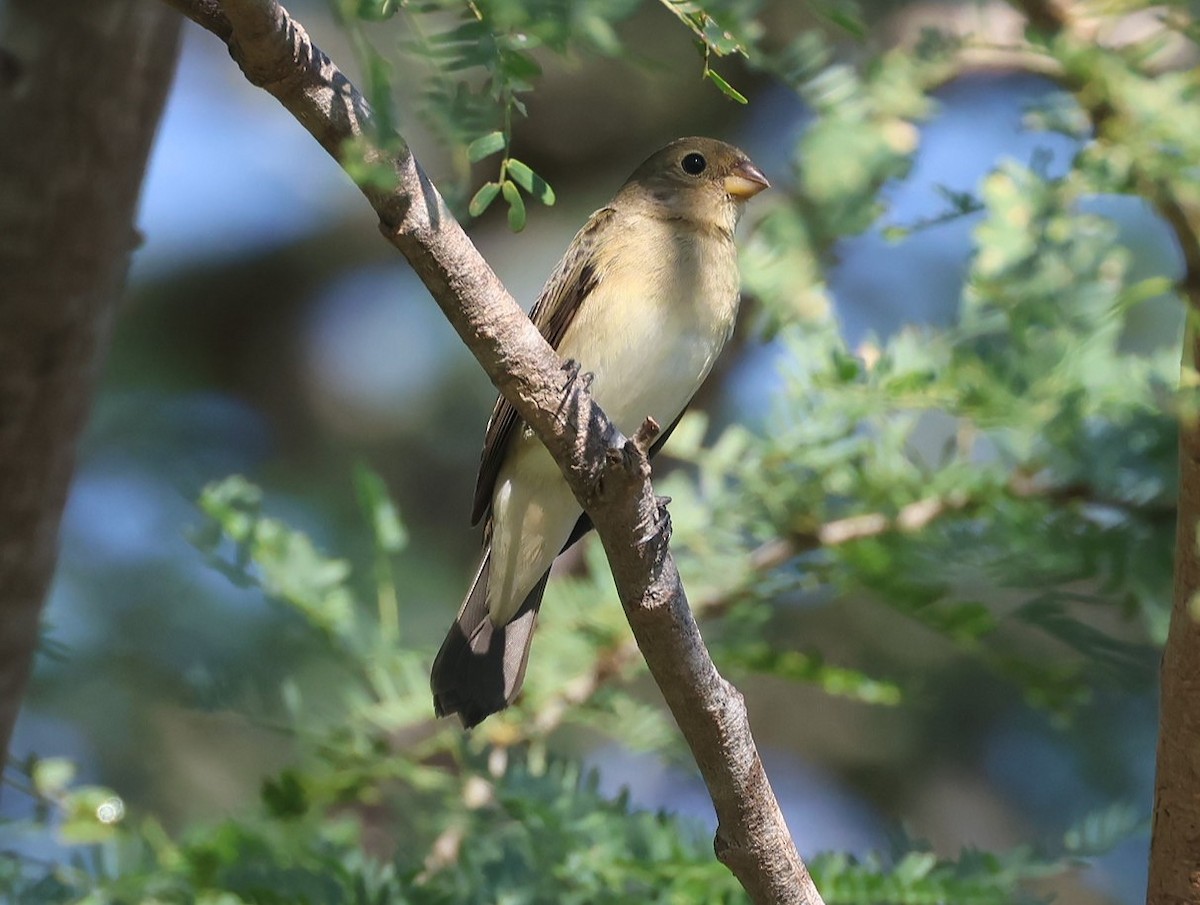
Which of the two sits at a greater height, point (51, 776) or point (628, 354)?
point (628, 354)

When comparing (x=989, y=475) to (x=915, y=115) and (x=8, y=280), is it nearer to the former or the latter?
(x=915, y=115)

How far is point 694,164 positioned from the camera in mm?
3680

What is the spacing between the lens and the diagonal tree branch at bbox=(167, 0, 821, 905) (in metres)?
1.75

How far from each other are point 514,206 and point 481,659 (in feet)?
4.67

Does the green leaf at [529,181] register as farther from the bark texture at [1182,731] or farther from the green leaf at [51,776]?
the green leaf at [51,776]

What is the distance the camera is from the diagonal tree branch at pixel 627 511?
1.75 m

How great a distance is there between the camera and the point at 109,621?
4.36 meters

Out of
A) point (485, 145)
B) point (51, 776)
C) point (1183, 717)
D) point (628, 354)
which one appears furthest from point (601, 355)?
point (485, 145)

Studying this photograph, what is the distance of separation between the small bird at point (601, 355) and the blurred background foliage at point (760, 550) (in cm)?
13

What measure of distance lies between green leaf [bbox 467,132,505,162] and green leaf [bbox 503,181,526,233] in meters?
0.11

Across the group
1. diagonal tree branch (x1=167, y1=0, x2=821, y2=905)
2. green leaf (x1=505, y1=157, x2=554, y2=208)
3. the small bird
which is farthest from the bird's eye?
green leaf (x1=505, y1=157, x2=554, y2=208)

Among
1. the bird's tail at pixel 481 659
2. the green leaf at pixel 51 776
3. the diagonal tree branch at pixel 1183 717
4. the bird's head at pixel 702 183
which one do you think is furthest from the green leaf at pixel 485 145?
the bird's head at pixel 702 183

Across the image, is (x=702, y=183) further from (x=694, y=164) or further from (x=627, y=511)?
(x=627, y=511)

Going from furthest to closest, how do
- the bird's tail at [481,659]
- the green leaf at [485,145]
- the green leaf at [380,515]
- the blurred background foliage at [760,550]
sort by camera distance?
the green leaf at [380,515] → the bird's tail at [481,659] → the blurred background foliage at [760,550] → the green leaf at [485,145]
